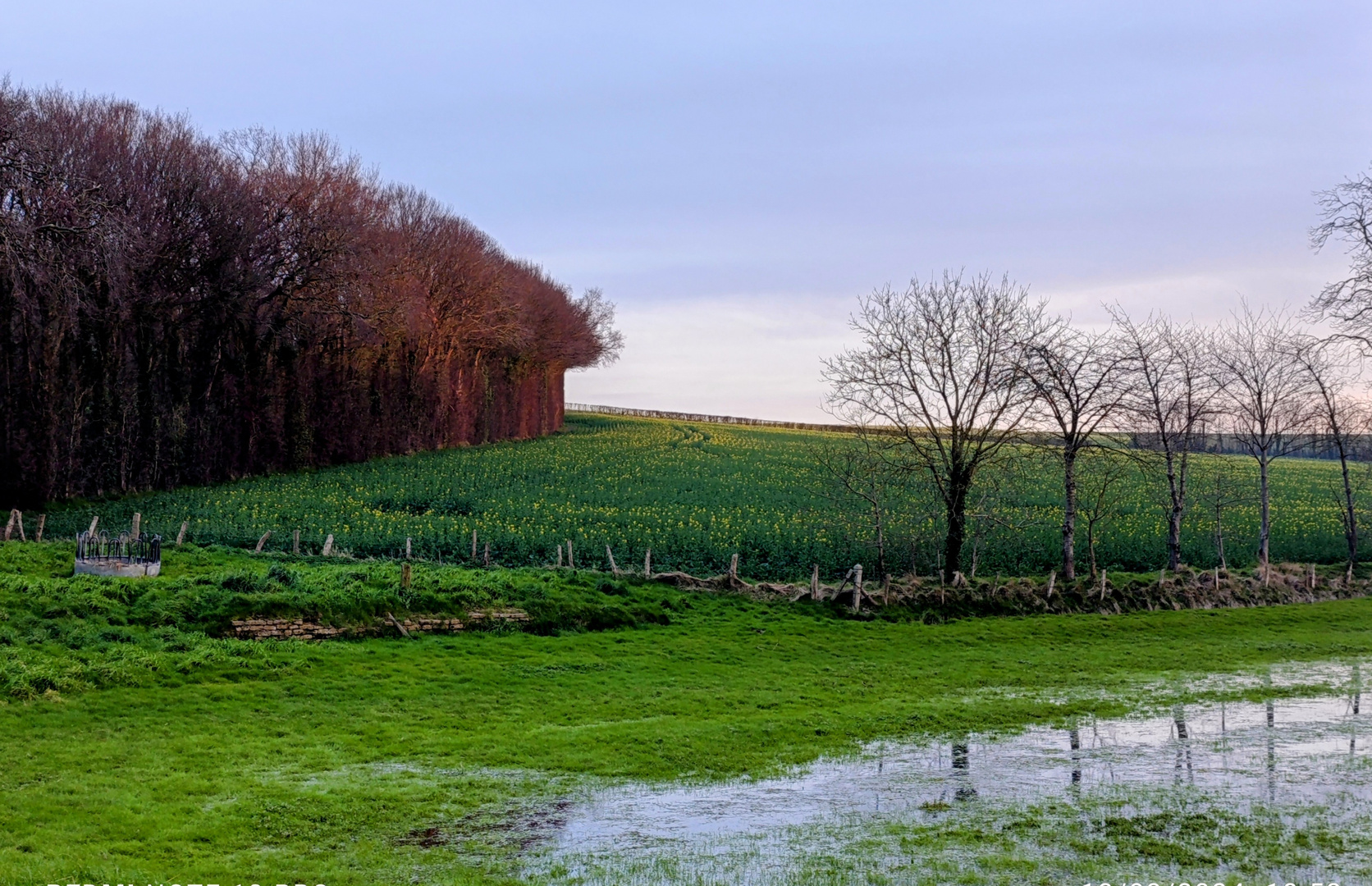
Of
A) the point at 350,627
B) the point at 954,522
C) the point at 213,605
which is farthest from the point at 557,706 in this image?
the point at 954,522

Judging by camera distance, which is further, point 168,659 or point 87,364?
point 87,364

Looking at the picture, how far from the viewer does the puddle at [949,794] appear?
41.4 ft

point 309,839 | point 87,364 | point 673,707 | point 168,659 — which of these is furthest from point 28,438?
point 309,839

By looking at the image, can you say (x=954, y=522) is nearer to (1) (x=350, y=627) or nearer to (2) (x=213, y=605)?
(1) (x=350, y=627)

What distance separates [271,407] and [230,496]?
12.8 m

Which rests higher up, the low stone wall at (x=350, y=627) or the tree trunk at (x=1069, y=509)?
the tree trunk at (x=1069, y=509)

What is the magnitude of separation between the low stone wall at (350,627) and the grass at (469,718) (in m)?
0.71

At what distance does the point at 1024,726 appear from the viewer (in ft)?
66.4

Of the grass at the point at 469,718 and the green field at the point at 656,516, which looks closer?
the grass at the point at 469,718

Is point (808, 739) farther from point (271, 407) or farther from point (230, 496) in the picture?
point (271, 407)

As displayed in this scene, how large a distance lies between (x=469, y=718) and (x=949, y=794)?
9.58 metres

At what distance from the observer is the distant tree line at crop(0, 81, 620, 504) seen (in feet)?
149

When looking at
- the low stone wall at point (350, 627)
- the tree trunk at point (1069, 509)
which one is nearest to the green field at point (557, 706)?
the low stone wall at point (350, 627)

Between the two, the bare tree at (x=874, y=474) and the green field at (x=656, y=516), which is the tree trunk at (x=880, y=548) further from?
the green field at (x=656, y=516)
